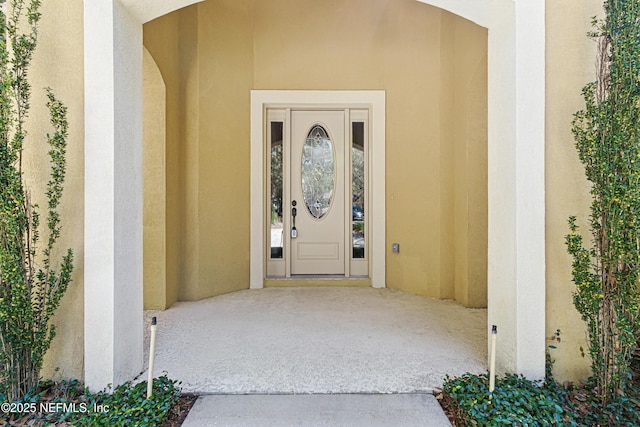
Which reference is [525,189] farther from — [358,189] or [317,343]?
[358,189]

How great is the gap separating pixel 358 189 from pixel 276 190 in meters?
1.17

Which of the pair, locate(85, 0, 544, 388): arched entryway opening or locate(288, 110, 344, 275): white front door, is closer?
locate(85, 0, 544, 388): arched entryway opening

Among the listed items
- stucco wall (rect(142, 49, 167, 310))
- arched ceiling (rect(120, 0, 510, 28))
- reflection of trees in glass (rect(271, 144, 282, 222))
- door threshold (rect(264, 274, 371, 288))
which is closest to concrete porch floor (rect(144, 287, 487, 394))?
stucco wall (rect(142, 49, 167, 310))

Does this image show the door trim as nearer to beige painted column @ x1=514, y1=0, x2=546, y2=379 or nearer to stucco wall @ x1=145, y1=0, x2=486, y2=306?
stucco wall @ x1=145, y1=0, x2=486, y2=306

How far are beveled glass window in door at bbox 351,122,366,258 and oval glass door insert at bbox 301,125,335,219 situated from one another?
31 centimetres

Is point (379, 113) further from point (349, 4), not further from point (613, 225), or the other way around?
point (613, 225)

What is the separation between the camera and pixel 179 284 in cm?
416

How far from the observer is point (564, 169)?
7.29ft

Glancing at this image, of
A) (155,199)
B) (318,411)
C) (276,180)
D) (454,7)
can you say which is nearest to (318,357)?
(318,411)

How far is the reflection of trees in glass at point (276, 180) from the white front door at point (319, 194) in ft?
0.61

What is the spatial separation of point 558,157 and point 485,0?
111 centimetres

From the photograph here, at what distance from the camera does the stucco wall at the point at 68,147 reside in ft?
7.05

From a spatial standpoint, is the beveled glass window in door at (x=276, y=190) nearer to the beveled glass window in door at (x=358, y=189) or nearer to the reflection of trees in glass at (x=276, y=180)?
the reflection of trees in glass at (x=276, y=180)

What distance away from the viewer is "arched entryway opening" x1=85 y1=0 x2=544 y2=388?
2121mm
